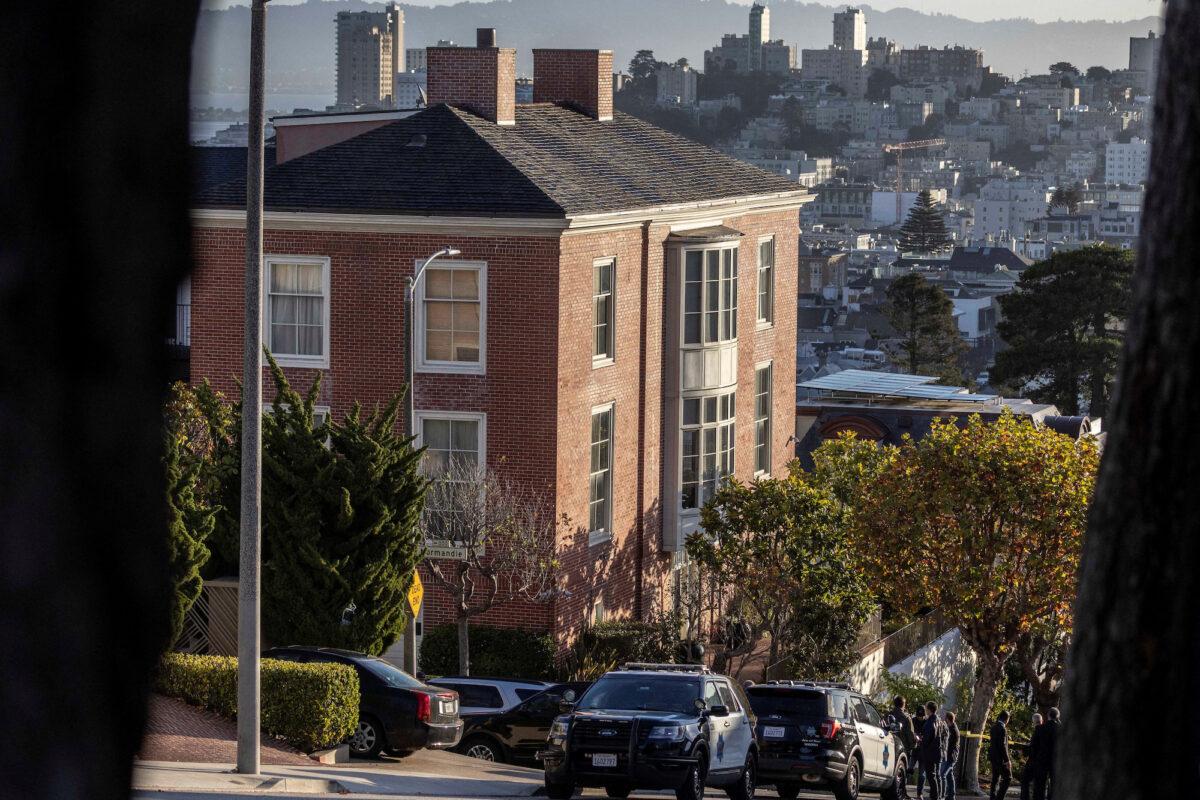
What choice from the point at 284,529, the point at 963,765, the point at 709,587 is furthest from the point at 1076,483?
the point at 284,529

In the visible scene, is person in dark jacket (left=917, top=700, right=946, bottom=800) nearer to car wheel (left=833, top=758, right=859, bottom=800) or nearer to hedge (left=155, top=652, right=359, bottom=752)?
car wheel (left=833, top=758, right=859, bottom=800)

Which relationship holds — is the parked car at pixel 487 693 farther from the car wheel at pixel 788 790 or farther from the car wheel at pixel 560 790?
the car wheel at pixel 560 790

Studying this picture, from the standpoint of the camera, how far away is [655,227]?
128 ft

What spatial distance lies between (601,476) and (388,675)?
46.8 feet

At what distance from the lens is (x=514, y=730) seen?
2616 cm

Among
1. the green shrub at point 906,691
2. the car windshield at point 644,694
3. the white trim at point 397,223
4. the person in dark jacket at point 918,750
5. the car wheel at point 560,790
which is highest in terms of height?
the white trim at point 397,223

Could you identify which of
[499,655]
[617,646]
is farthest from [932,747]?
[617,646]

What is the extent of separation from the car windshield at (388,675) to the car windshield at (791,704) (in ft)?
14.1

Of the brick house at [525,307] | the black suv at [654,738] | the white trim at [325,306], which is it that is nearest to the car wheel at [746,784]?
the black suv at [654,738]

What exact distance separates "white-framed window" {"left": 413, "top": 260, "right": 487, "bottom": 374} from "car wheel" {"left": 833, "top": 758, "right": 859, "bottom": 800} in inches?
517

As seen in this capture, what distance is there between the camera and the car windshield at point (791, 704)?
24.4 m

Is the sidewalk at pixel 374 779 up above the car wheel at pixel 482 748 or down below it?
above

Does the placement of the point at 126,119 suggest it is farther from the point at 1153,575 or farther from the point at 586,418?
the point at 586,418

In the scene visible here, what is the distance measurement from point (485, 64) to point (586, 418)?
326 inches
